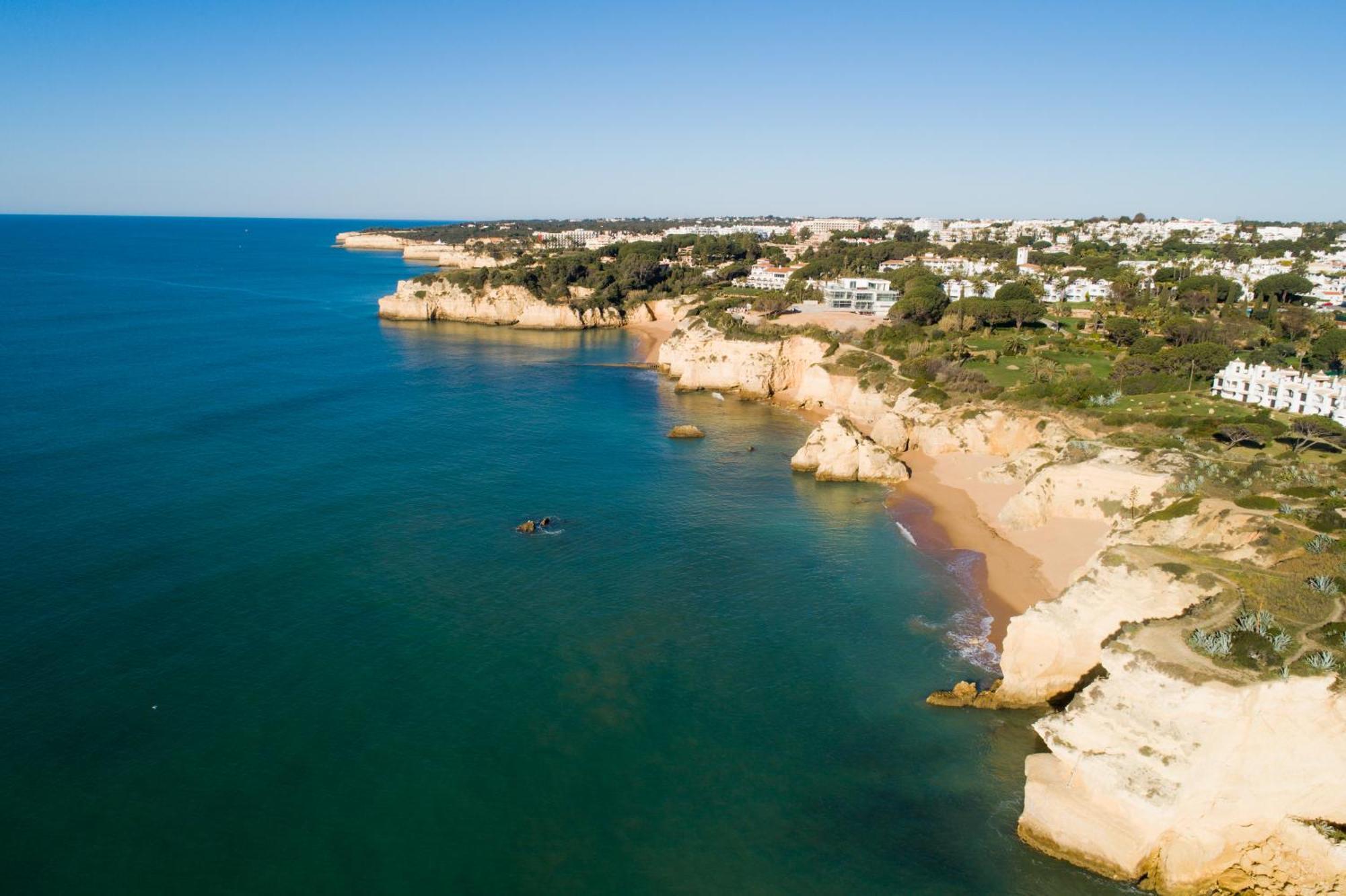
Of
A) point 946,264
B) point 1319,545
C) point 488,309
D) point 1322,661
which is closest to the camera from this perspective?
point 1322,661

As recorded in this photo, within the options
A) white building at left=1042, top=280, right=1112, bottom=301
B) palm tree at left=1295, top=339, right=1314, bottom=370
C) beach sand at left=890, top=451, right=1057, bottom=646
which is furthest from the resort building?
beach sand at left=890, top=451, right=1057, bottom=646

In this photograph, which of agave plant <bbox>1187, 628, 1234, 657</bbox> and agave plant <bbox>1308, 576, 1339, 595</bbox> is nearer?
agave plant <bbox>1187, 628, 1234, 657</bbox>

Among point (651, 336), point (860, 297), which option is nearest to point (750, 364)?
point (860, 297)

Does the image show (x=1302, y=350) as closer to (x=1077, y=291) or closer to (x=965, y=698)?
(x=1077, y=291)

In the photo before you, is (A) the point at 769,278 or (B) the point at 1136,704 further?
(A) the point at 769,278

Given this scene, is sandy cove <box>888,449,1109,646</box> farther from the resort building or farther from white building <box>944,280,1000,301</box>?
white building <box>944,280,1000,301</box>

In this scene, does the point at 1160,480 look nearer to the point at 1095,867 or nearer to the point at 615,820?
the point at 1095,867
